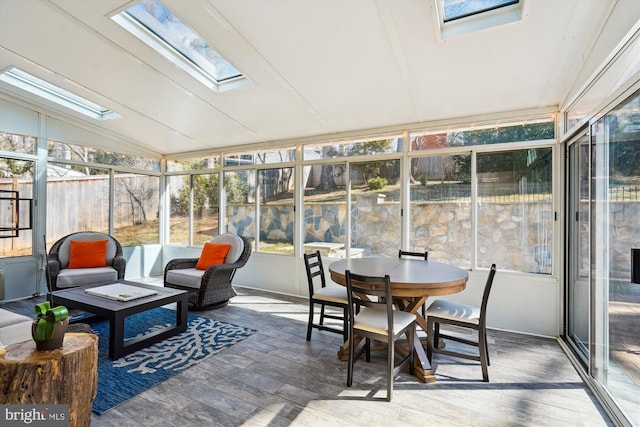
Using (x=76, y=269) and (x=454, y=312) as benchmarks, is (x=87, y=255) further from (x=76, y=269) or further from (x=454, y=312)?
(x=454, y=312)

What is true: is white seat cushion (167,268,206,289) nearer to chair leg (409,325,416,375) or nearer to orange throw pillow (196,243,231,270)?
orange throw pillow (196,243,231,270)

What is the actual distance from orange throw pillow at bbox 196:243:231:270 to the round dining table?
2.17 metres

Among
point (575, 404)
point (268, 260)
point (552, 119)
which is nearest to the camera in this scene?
point (575, 404)

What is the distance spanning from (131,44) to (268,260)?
3504 mm

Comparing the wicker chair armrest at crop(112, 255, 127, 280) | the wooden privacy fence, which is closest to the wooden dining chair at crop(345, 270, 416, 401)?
the wicker chair armrest at crop(112, 255, 127, 280)

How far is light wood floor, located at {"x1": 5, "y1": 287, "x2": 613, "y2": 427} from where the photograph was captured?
2.07m

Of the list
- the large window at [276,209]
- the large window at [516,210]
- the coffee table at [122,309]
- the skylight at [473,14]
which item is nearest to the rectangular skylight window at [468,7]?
the skylight at [473,14]

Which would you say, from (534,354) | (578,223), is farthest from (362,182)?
(534,354)

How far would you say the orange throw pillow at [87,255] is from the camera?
451 cm

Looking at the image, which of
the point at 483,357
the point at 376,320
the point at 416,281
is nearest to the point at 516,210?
the point at 483,357

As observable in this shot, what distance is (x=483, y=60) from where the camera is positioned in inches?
112

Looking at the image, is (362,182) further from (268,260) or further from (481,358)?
(481,358)

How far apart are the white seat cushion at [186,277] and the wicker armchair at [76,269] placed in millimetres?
843

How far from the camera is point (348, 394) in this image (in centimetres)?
Answer: 234
